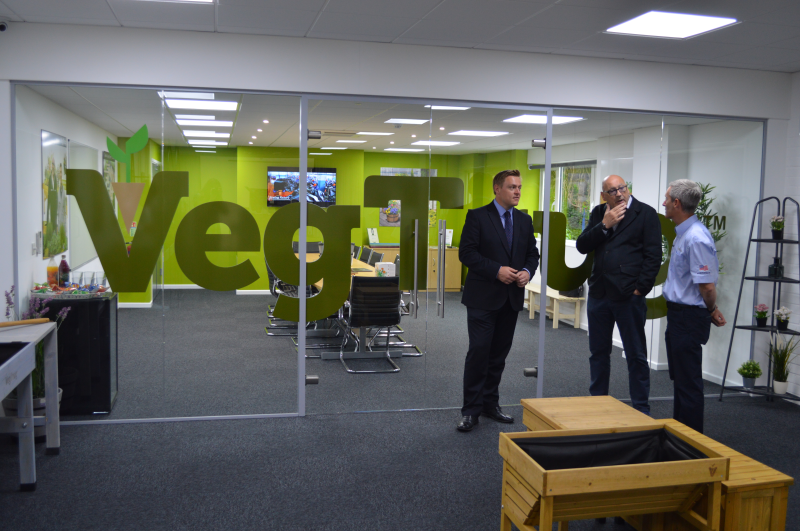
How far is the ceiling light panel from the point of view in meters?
4.23

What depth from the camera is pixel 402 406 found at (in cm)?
478

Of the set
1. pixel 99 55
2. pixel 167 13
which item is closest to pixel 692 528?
pixel 167 13

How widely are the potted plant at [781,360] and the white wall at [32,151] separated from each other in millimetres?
5565

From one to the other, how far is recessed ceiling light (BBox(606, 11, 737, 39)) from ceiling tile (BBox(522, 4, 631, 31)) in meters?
0.12

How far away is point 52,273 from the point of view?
423 centimetres

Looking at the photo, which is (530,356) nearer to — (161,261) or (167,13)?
(161,261)

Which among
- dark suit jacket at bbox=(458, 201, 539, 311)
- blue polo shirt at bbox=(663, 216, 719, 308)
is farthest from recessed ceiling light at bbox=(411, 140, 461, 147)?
blue polo shirt at bbox=(663, 216, 719, 308)

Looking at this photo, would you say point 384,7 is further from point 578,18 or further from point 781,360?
point 781,360

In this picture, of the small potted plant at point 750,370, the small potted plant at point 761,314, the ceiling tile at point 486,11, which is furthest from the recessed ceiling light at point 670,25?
the small potted plant at point 750,370

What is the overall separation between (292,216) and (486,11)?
1.94 metres

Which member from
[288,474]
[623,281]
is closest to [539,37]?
[623,281]

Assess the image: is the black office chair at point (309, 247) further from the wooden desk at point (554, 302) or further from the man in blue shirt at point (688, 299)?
the man in blue shirt at point (688, 299)

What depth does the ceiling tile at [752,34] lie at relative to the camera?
12.8 feet

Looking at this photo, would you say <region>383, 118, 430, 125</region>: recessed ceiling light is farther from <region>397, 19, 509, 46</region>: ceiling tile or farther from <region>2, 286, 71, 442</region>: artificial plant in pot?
<region>2, 286, 71, 442</region>: artificial plant in pot
